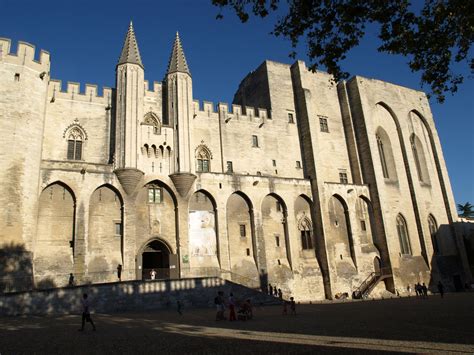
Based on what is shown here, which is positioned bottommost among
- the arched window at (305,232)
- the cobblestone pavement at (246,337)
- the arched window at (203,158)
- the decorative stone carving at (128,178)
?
the cobblestone pavement at (246,337)

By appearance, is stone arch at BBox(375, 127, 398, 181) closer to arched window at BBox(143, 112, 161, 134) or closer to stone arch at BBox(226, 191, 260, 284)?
stone arch at BBox(226, 191, 260, 284)

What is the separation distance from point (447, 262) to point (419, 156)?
36.6 ft

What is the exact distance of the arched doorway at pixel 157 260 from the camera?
22.7m

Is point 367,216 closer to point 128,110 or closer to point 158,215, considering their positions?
point 158,215

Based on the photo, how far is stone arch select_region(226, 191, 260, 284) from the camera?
25969 millimetres

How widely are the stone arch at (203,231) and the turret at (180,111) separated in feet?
4.81

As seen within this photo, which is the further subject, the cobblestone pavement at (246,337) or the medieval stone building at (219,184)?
the medieval stone building at (219,184)

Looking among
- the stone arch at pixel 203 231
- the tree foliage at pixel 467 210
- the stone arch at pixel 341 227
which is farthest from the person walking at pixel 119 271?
the tree foliage at pixel 467 210

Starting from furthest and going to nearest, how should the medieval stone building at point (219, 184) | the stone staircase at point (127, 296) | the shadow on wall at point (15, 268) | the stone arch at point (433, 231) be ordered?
the stone arch at point (433, 231) < the medieval stone building at point (219, 184) < the shadow on wall at point (15, 268) < the stone staircase at point (127, 296)

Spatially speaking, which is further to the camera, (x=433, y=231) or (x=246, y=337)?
(x=433, y=231)

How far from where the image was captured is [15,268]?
1862 cm

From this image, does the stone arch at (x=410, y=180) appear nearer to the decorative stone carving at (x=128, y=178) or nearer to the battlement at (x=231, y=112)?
the battlement at (x=231, y=112)

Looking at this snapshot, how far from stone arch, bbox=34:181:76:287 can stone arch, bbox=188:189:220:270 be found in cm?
712

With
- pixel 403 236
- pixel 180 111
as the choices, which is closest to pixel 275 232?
pixel 180 111
